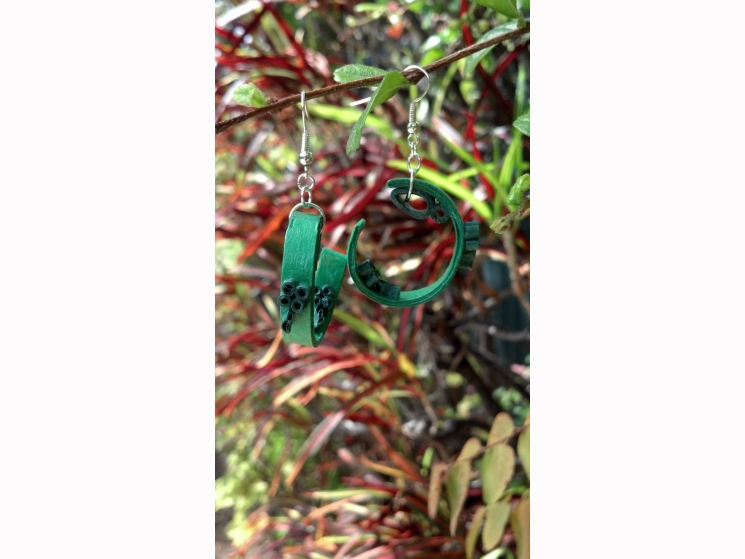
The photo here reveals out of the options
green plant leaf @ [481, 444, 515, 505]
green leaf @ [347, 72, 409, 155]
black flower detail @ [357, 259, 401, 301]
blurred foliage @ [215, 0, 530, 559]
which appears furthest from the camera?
blurred foliage @ [215, 0, 530, 559]

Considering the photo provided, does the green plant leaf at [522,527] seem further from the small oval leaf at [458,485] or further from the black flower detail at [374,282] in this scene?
the black flower detail at [374,282]

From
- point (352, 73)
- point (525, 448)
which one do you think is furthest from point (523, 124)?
point (525, 448)

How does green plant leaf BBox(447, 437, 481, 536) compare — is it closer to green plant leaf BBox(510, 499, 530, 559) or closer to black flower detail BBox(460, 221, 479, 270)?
green plant leaf BBox(510, 499, 530, 559)

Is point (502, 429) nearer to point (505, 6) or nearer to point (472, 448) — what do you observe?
point (472, 448)

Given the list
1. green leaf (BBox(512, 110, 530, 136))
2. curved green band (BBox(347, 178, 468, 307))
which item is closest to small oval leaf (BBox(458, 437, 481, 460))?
curved green band (BBox(347, 178, 468, 307))

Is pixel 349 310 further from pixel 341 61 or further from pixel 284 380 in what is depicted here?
pixel 341 61

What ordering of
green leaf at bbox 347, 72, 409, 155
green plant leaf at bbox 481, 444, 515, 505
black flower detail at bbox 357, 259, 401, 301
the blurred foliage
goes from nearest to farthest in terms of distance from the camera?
green leaf at bbox 347, 72, 409, 155 < black flower detail at bbox 357, 259, 401, 301 < green plant leaf at bbox 481, 444, 515, 505 < the blurred foliage
